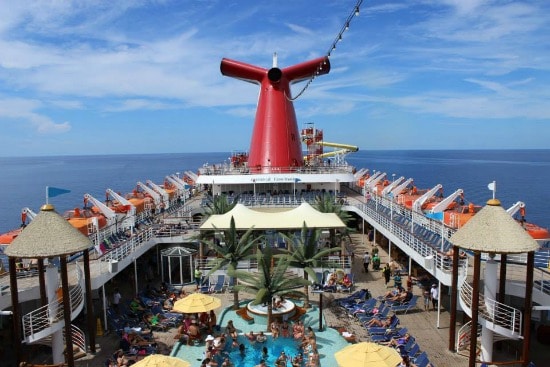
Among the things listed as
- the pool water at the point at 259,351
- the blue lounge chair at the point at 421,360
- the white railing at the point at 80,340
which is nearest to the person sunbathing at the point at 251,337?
the pool water at the point at 259,351

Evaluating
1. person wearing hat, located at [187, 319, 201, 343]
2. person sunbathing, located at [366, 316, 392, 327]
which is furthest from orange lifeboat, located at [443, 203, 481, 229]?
person wearing hat, located at [187, 319, 201, 343]

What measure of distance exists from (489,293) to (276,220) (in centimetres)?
874

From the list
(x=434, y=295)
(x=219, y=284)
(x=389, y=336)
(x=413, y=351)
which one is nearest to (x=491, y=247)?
(x=413, y=351)

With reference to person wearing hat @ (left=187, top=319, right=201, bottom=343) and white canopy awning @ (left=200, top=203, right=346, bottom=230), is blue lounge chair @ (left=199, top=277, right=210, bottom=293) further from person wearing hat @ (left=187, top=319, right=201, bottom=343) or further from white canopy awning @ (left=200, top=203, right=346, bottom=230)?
person wearing hat @ (left=187, top=319, right=201, bottom=343)

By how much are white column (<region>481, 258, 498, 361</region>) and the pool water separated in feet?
14.3

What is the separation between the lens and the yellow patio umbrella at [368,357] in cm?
826

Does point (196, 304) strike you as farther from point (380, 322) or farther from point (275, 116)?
point (275, 116)

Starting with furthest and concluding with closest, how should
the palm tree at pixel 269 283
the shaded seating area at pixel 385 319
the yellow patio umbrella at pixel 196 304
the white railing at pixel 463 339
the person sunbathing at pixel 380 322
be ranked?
the person sunbathing at pixel 380 322
the palm tree at pixel 269 283
the yellow patio umbrella at pixel 196 304
the white railing at pixel 463 339
the shaded seating area at pixel 385 319

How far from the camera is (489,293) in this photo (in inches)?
391

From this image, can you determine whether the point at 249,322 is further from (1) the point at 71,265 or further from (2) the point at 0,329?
(2) the point at 0,329

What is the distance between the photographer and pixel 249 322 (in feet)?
41.5

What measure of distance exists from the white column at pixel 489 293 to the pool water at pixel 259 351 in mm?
4359

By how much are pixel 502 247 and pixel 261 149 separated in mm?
18497

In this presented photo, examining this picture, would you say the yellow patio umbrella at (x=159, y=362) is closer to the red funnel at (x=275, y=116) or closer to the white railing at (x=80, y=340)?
the white railing at (x=80, y=340)
